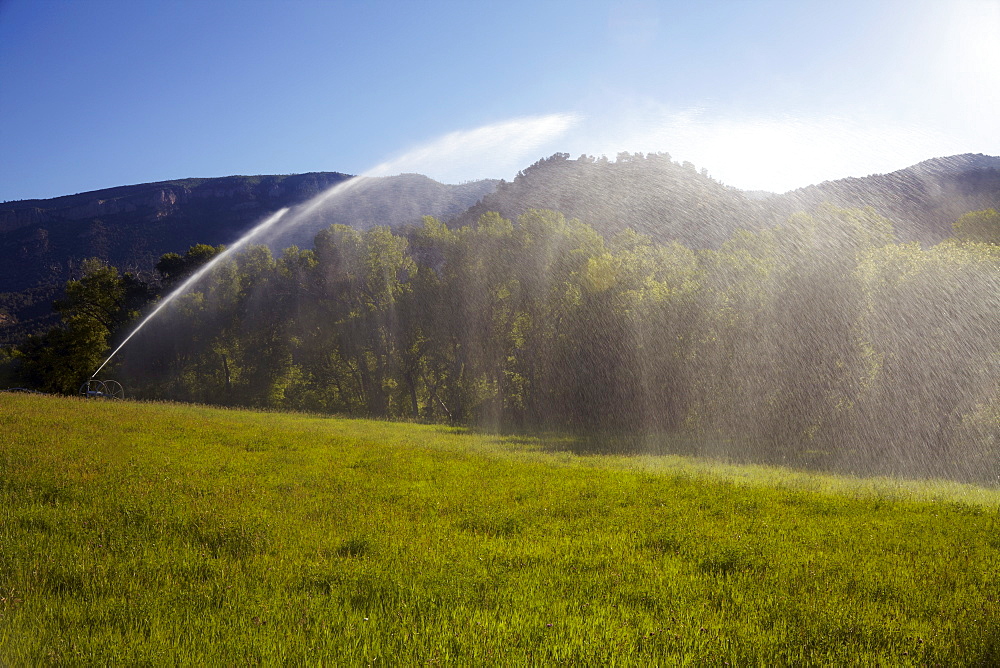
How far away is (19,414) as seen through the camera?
2189cm

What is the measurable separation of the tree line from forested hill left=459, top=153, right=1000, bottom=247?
1990cm

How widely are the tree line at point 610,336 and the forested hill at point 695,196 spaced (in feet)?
65.3

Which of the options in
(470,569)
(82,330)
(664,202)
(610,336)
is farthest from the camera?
(664,202)

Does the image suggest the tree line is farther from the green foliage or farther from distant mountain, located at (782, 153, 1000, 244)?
distant mountain, located at (782, 153, 1000, 244)

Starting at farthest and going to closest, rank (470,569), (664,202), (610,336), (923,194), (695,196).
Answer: (695,196), (664,202), (923,194), (610,336), (470,569)

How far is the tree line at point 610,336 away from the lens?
25.7 metres

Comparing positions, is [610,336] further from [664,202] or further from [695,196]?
[695,196]

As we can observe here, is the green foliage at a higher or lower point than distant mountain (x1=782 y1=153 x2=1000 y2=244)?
lower

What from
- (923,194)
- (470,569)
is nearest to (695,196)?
(923,194)

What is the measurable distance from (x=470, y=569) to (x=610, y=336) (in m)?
30.8

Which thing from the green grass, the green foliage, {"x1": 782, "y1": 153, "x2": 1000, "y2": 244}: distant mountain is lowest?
the green grass

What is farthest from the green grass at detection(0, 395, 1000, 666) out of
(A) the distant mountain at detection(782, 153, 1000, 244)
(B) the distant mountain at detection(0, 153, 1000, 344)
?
(B) the distant mountain at detection(0, 153, 1000, 344)

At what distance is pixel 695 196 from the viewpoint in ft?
316

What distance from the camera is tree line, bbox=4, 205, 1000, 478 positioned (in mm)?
25688
